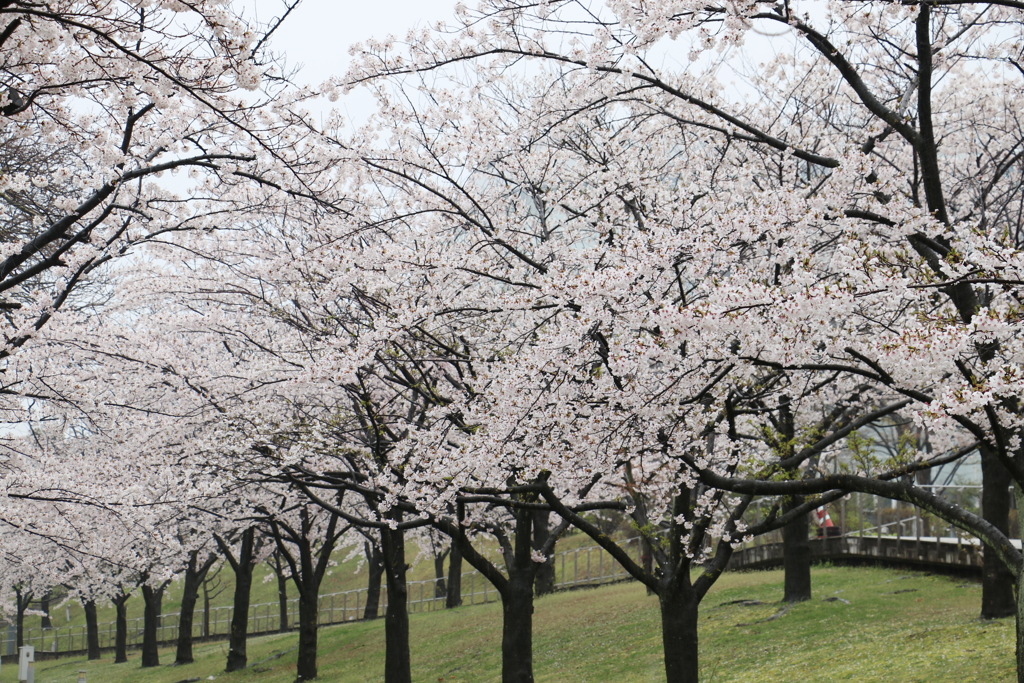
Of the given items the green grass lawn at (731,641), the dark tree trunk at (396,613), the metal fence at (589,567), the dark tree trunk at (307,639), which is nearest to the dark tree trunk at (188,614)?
the green grass lawn at (731,641)

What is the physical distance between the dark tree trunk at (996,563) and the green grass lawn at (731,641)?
0.43 m

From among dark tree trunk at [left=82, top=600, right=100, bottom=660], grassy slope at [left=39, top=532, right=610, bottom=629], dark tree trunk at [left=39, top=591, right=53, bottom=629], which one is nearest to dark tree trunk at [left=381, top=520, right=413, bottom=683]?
dark tree trunk at [left=82, top=600, right=100, bottom=660]

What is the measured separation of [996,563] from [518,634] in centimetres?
712

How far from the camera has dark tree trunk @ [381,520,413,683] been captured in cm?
1458

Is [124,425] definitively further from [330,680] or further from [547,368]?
[330,680]

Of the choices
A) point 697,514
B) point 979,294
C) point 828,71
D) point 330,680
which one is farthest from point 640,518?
point 330,680

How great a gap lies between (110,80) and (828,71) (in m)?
9.37

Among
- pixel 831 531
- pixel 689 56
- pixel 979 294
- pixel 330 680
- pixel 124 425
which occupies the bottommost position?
pixel 330 680

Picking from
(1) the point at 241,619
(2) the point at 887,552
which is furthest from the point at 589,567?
(1) the point at 241,619

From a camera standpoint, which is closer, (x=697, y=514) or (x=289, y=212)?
(x=289, y=212)

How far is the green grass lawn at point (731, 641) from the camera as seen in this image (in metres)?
11.1

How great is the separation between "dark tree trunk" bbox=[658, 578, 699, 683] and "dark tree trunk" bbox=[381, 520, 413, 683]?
18.6ft

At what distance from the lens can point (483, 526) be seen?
14328mm

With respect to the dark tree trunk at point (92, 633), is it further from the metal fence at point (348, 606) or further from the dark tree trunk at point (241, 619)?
the dark tree trunk at point (241, 619)
